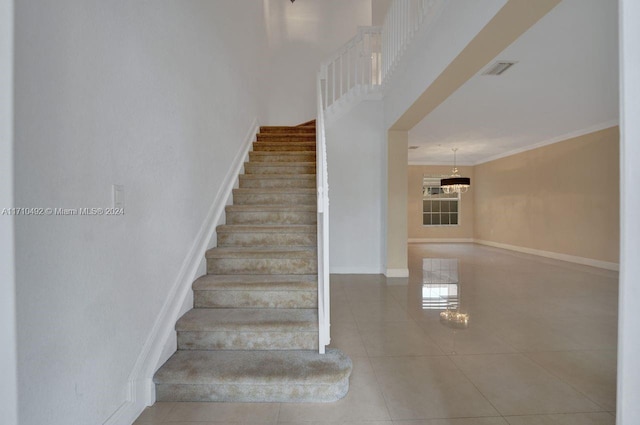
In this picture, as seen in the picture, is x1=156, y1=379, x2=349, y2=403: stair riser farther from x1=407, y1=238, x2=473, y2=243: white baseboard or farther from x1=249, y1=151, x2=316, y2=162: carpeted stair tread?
x1=407, y1=238, x2=473, y2=243: white baseboard

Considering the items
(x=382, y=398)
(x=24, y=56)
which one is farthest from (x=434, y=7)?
(x=382, y=398)

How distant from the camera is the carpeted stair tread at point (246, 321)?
5.96ft

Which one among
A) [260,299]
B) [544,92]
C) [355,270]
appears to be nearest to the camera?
[260,299]

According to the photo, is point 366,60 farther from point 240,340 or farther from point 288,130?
point 240,340

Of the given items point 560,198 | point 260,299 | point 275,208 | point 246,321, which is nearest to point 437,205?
point 560,198

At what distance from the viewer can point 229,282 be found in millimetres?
2102

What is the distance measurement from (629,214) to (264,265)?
83.7 inches

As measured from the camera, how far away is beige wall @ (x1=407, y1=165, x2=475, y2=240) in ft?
29.9

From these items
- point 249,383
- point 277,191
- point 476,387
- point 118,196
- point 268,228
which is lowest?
point 476,387

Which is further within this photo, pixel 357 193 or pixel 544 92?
pixel 357 193

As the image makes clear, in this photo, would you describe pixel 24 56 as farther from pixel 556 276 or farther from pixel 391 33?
pixel 556 276

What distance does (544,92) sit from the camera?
12.0ft

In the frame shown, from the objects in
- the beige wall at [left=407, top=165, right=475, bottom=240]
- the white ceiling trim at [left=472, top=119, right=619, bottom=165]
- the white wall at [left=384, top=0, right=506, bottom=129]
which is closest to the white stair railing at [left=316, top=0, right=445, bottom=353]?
the white wall at [left=384, top=0, right=506, bottom=129]

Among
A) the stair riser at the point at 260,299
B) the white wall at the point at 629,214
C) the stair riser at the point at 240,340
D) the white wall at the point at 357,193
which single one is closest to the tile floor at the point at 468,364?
the stair riser at the point at 240,340
